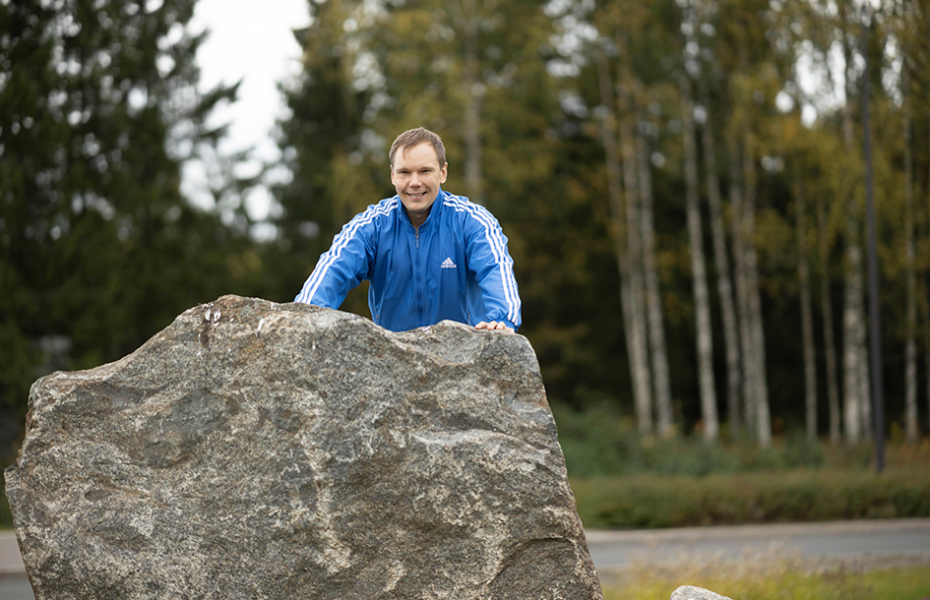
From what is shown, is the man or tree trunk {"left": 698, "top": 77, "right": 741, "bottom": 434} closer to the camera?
the man

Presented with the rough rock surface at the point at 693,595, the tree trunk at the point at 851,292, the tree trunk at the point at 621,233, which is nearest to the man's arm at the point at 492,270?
the rough rock surface at the point at 693,595

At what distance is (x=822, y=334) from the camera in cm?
2520

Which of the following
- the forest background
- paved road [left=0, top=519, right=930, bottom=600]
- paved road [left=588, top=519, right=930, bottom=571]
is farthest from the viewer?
the forest background

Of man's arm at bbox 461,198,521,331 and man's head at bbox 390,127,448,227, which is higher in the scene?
man's head at bbox 390,127,448,227

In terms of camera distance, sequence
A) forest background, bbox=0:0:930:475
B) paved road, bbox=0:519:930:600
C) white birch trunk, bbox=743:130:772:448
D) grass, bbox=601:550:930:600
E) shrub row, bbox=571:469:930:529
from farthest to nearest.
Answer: white birch trunk, bbox=743:130:772:448, forest background, bbox=0:0:930:475, shrub row, bbox=571:469:930:529, paved road, bbox=0:519:930:600, grass, bbox=601:550:930:600

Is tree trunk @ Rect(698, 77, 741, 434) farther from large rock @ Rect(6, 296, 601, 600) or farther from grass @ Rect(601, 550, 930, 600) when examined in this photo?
large rock @ Rect(6, 296, 601, 600)

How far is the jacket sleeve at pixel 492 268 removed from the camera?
3621mm

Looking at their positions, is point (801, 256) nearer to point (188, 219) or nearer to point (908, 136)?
point (908, 136)

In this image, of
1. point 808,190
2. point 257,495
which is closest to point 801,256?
point 808,190

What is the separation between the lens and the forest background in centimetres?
1485

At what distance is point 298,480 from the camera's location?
3.25 m

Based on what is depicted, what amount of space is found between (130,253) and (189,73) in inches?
238

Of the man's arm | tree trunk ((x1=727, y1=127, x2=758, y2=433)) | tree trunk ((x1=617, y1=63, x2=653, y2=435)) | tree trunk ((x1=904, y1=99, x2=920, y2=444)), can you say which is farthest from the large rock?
tree trunk ((x1=727, y1=127, x2=758, y2=433))

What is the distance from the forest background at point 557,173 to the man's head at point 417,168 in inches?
463
